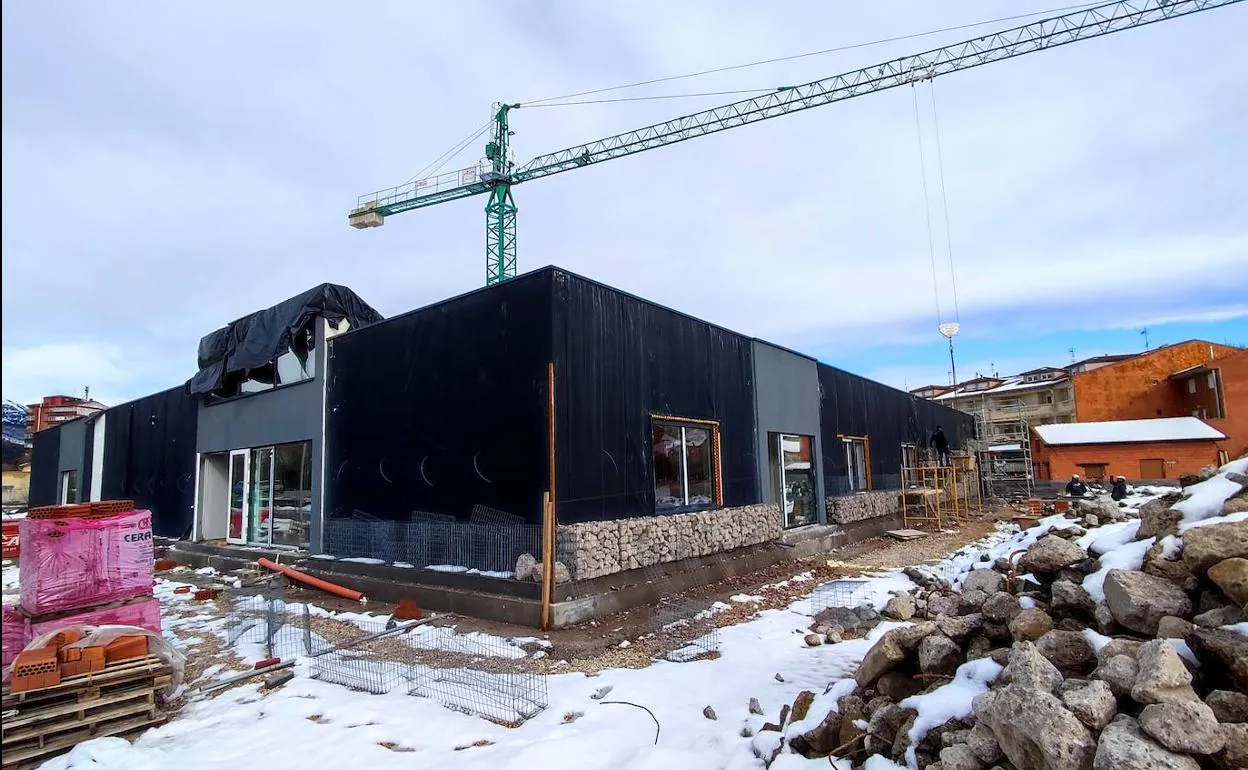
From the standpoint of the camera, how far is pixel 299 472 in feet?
44.1

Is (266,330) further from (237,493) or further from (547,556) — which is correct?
(547,556)

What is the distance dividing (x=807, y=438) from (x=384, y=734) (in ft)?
41.6

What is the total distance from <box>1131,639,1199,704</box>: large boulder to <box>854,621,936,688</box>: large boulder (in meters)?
1.60

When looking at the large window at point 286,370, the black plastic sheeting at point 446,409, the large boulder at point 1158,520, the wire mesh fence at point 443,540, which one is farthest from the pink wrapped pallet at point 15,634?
the large boulder at point 1158,520

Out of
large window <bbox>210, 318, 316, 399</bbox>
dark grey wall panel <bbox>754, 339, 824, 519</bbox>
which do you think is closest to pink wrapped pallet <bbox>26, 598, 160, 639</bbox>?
large window <bbox>210, 318, 316, 399</bbox>

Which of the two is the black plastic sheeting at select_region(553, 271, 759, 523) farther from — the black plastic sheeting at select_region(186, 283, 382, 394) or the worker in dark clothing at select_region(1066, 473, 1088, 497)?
the worker in dark clothing at select_region(1066, 473, 1088, 497)

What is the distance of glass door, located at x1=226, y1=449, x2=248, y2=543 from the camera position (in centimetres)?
1501

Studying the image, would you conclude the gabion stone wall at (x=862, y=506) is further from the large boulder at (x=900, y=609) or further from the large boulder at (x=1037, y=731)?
the large boulder at (x=1037, y=731)

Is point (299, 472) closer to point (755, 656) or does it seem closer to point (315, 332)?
point (315, 332)

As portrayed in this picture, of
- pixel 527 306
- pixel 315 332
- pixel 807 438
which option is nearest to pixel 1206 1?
pixel 807 438

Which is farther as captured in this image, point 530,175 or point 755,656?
point 530,175

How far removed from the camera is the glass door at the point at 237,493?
49.2ft

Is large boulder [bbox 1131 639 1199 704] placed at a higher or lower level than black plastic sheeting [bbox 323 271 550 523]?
lower

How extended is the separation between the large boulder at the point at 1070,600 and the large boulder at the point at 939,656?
29.0 inches
